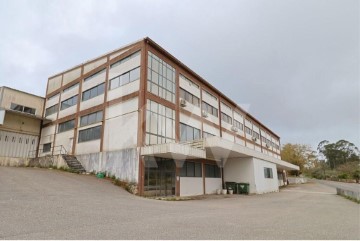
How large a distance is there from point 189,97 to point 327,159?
11625cm

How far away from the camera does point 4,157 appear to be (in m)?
23.9

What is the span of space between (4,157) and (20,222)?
70.8ft

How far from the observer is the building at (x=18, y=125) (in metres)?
25.7

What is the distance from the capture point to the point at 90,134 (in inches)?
901

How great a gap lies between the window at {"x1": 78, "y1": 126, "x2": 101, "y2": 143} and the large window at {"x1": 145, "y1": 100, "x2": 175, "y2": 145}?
556 centimetres

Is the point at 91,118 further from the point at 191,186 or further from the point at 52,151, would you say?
the point at 191,186

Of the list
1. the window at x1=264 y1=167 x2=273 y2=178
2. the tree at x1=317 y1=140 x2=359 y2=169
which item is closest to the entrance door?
the window at x1=264 y1=167 x2=273 y2=178

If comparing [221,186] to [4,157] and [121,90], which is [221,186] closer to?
[121,90]

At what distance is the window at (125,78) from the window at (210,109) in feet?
34.1

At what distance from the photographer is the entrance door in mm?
17922

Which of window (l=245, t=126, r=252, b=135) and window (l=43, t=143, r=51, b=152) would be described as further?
window (l=245, t=126, r=252, b=135)

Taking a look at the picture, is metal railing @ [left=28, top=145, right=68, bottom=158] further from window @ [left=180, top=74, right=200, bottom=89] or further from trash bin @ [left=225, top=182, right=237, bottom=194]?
trash bin @ [left=225, top=182, right=237, bottom=194]

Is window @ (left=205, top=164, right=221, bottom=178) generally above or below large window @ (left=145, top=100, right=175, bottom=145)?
below

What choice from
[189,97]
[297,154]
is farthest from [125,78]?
[297,154]
